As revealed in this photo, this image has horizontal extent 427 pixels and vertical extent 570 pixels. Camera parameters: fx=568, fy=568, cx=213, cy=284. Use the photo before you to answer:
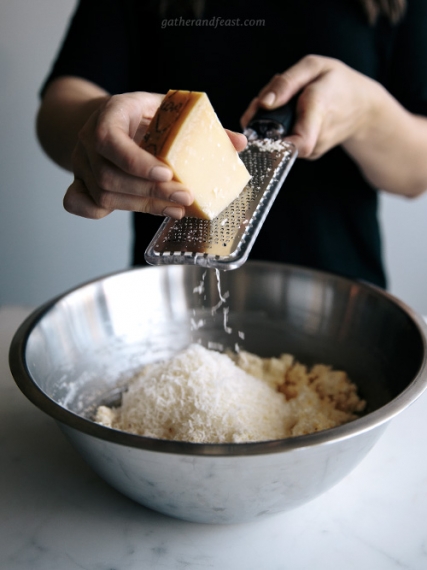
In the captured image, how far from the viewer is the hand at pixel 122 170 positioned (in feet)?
2.20

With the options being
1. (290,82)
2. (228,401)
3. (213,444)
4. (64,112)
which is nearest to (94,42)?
(64,112)

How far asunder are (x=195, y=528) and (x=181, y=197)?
0.42 metres

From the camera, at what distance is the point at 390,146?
1.25m

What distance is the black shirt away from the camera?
1254 millimetres

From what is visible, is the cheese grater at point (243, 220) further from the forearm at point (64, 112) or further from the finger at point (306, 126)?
the forearm at point (64, 112)

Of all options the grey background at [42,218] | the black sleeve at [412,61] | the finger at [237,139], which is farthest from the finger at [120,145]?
the grey background at [42,218]

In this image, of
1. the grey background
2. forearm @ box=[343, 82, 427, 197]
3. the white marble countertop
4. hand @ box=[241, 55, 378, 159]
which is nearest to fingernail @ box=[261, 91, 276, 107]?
hand @ box=[241, 55, 378, 159]

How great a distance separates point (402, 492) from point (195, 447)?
0.36 metres

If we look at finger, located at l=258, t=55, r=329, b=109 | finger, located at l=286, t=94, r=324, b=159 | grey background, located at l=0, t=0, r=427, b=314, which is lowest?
grey background, located at l=0, t=0, r=427, b=314

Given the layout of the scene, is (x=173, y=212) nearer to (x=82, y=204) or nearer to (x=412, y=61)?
(x=82, y=204)

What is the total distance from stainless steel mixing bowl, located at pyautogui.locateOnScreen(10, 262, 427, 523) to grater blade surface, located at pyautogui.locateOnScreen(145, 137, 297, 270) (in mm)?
216

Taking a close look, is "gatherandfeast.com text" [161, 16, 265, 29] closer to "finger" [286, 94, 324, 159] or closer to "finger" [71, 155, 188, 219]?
"finger" [286, 94, 324, 159]

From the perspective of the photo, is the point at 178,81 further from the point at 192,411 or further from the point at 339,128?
the point at 192,411

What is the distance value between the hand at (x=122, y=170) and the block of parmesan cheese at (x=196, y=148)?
2 cm
